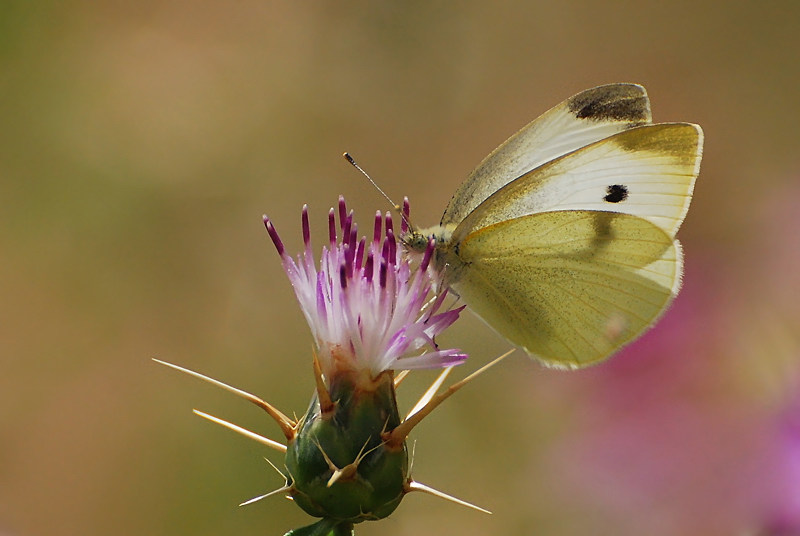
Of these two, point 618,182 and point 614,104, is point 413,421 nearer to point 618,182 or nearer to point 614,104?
point 618,182

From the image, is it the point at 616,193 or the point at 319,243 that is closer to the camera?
the point at 616,193

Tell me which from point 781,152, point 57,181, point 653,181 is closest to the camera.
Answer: point 653,181

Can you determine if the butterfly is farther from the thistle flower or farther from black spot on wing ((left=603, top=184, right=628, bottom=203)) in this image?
the thistle flower

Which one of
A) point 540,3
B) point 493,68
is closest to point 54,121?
point 493,68

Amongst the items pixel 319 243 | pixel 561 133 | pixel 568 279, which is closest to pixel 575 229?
pixel 568 279

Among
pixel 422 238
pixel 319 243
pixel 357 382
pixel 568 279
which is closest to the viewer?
pixel 357 382

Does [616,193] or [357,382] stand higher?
[616,193]

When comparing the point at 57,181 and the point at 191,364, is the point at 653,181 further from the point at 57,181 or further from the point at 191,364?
the point at 57,181
